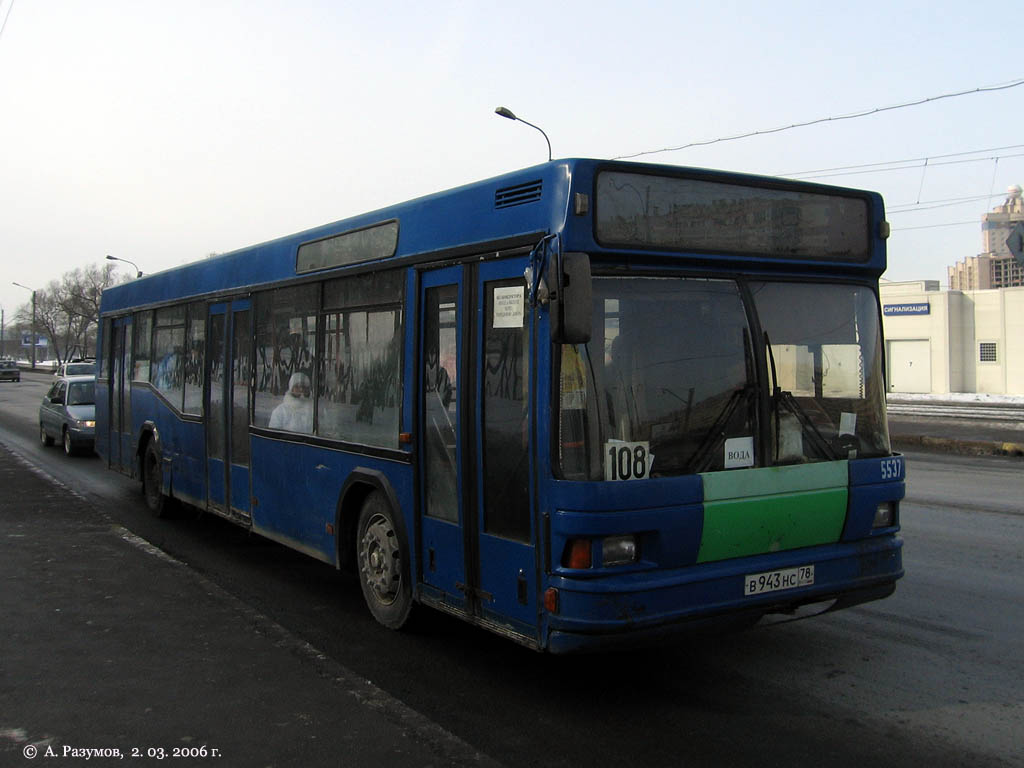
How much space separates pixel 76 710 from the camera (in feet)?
16.0

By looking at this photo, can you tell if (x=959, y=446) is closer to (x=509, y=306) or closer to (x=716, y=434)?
(x=716, y=434)

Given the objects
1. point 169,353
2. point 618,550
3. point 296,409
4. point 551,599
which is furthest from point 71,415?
point 618,550

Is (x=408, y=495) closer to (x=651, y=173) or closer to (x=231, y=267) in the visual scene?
(x=651, y=173)

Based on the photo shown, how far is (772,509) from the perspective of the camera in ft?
16.2

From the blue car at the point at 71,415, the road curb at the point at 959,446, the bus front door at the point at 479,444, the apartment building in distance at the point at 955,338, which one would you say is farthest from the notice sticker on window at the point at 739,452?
the apartment building in distance at the point at 955,338

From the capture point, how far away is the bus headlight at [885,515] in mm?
5457

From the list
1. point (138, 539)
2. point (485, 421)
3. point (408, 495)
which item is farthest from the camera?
point (138, 539)

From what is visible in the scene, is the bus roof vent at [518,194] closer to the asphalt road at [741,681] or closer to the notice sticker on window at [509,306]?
the notice sticker on window at [509,306]

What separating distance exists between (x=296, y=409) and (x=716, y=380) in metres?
3.93

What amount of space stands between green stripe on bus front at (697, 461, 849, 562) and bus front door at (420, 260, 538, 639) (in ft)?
3.08

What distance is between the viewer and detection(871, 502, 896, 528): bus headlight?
5457 millimetres

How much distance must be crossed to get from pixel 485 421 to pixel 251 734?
1977 millimetres

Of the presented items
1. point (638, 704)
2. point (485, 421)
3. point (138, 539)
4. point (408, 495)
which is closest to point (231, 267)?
point (138, 539)

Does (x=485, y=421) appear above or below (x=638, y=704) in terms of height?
above
